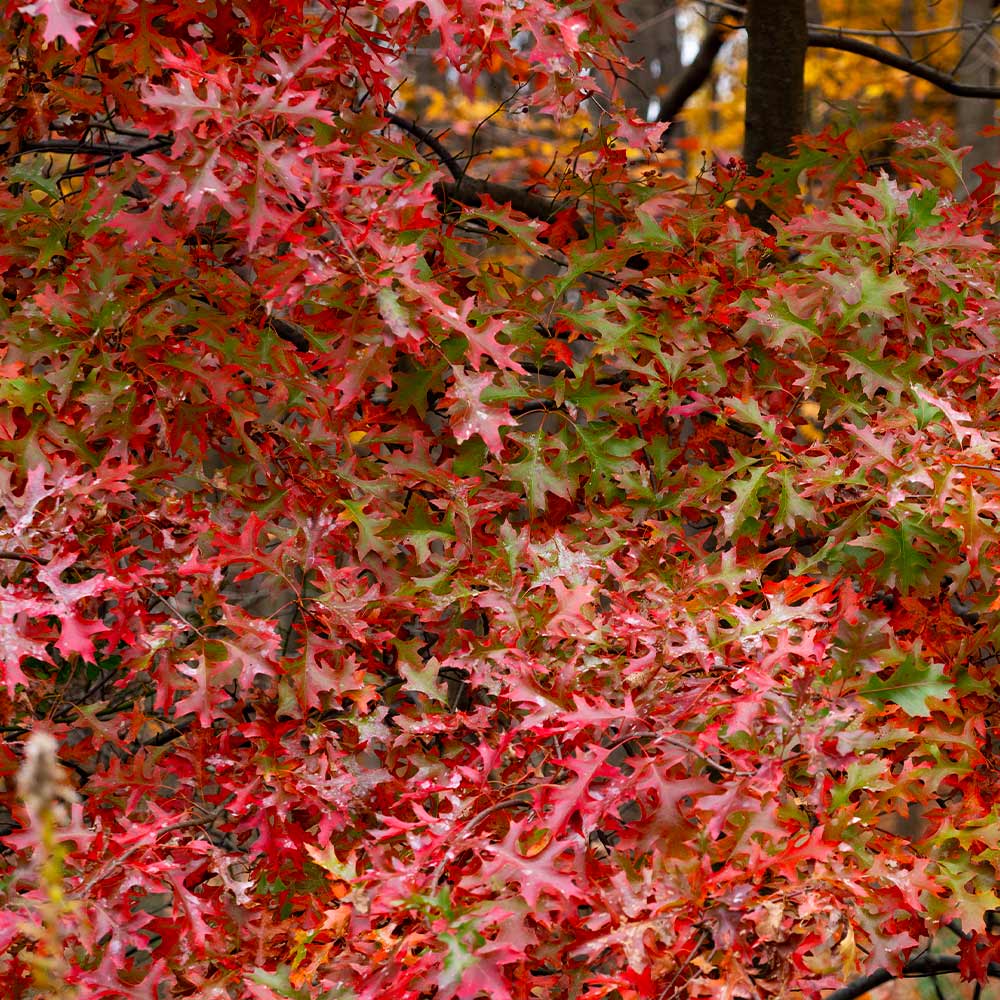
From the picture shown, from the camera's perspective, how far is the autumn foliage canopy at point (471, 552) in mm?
1771

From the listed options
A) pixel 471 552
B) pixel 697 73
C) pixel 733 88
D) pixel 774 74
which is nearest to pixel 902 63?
pixel 774 74

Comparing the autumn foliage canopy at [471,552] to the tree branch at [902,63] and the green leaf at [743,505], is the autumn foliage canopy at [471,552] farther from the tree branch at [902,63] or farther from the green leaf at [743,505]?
the tree branch at [902,63]

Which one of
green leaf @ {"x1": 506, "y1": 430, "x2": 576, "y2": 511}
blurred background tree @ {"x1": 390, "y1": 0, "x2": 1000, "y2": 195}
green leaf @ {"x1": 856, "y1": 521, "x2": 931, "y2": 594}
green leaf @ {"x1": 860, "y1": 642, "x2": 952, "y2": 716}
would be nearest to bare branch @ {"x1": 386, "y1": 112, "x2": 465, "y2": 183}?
green leaf @ {"x1": 506, "y1": 430, "x2": 576, "y2": 511}

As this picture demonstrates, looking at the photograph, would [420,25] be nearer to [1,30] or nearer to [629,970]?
[1,30]

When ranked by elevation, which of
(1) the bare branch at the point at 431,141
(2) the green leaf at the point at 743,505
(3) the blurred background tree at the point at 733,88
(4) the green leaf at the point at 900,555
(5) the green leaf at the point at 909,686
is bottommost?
(5) the green leaf at the point at 909,686

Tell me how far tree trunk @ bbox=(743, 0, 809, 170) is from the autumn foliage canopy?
121 centimetres

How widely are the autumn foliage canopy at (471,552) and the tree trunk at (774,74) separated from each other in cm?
121

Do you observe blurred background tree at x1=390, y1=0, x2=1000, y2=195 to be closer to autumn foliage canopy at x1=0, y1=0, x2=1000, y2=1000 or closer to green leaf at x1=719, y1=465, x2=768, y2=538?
autumn foliage canopy at x1=0, y1=0, x2=1000, y2=1000

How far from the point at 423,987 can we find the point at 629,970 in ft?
0.90

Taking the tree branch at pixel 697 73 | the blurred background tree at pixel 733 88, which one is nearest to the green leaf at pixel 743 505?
the tree branch at pixel 697 73

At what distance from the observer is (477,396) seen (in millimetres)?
2227

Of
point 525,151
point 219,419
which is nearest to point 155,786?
point 219,419

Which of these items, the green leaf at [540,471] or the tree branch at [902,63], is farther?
the tree branch at [902,63]

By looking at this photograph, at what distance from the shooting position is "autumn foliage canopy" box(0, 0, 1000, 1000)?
5.81 ft
